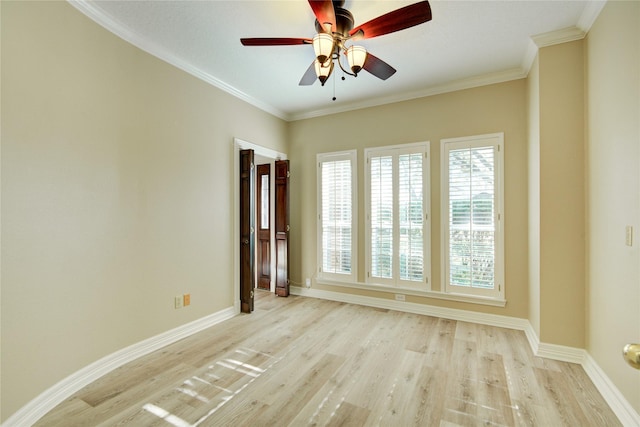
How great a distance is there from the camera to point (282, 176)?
454cm

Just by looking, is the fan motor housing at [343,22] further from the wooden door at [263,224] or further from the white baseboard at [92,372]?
the white baseboard at [92,372]

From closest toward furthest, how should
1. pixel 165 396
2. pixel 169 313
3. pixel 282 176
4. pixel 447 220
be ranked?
pixel 165 396
pixel 169 313
pixel 447 220
pixel 282 176

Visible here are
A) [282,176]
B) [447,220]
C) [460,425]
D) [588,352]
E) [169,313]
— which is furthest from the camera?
[282,176]

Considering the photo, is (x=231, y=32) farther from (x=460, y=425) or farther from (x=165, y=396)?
(x=460, y=425)

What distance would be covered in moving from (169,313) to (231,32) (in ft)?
8.96

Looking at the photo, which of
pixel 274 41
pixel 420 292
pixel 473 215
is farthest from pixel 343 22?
pixel 420 292

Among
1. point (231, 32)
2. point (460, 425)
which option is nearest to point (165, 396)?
point (460, 425)

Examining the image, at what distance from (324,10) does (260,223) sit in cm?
366

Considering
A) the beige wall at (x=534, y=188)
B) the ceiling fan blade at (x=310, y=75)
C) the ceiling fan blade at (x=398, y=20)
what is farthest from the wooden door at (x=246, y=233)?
the beige wall at (x=534, y=188)

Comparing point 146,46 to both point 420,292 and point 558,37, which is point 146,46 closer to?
point 558,37

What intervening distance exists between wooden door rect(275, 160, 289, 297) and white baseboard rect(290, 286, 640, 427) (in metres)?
0.23

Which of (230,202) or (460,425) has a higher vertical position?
(230,202)

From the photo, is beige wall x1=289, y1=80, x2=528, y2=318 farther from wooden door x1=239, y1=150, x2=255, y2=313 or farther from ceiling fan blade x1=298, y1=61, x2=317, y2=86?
ceiling fan blade x1=298, y1=61, x2=317, y2=86

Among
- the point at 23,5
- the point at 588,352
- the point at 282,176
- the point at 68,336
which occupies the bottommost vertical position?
the point at 588,352
